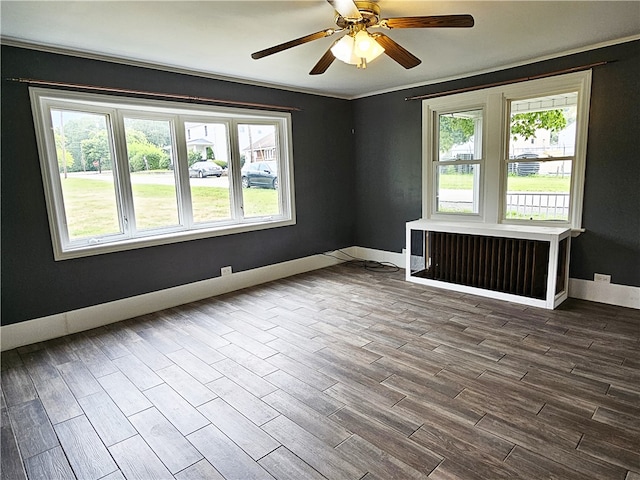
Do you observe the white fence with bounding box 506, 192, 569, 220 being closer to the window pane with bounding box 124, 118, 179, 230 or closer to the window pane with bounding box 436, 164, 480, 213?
the window pane with bounding box 436, 164, 480, 213

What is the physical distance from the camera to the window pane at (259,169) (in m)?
4.54

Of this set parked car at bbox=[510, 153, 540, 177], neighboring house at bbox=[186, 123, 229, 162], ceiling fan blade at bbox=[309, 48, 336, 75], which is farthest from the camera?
neighboring house at bbox=[186, 123, 229, 162]

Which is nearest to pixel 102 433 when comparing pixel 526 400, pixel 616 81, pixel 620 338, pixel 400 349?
pixel 400 349

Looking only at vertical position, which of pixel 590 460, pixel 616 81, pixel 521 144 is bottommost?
pixel 590 460

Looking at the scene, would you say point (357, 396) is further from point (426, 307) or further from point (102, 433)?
point (426, 307)

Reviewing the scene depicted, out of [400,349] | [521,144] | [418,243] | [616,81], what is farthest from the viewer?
[418,243]

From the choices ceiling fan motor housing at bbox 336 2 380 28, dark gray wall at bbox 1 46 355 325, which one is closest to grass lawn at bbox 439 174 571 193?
dark gray wall at bbox 1 46 355 325

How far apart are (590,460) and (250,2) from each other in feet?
10.0

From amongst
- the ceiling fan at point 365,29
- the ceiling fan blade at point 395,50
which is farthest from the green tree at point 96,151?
the ceiling fan blade at point 395,50

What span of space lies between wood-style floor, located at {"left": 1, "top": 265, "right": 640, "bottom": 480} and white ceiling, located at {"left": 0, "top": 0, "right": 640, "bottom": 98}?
7.80 feet

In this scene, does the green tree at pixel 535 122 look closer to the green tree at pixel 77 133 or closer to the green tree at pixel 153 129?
the green tree at pixel 153 129

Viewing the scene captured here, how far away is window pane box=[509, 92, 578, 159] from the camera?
369 cm

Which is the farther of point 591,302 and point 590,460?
point 591,302

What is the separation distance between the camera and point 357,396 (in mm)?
2293
